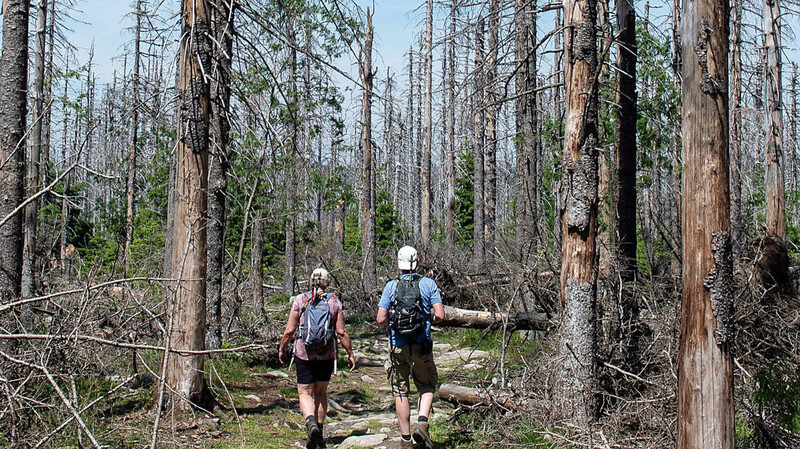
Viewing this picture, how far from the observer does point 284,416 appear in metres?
7.68

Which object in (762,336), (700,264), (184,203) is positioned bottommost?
(762,336)

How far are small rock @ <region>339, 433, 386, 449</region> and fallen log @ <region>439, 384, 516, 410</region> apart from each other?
0.87 metres

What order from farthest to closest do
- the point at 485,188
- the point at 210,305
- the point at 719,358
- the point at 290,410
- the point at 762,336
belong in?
the point at 485,188, the point at 210,305, the point at 290,410, the point at 762,336, the point at 719,358

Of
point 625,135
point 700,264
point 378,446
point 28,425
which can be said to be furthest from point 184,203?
point 625,135

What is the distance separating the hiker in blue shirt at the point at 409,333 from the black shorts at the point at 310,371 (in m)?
0.71

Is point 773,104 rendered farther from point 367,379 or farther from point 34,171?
point 34,171

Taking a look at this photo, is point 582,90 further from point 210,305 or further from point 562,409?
point 210,305

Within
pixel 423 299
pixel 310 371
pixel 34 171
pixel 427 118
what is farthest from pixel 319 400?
pixel 427 118

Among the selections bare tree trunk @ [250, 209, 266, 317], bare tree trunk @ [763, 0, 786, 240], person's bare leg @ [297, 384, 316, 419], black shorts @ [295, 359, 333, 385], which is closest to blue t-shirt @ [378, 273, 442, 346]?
black shorts @ [295, 359, 333, 385]

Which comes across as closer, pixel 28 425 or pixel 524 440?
pixel 28 425

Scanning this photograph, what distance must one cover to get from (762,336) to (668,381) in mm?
2443

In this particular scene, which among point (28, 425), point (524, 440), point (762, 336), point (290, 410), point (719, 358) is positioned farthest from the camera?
point (290, 410)

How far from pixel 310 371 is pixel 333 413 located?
207 cm

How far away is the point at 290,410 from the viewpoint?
7980 millimetres
